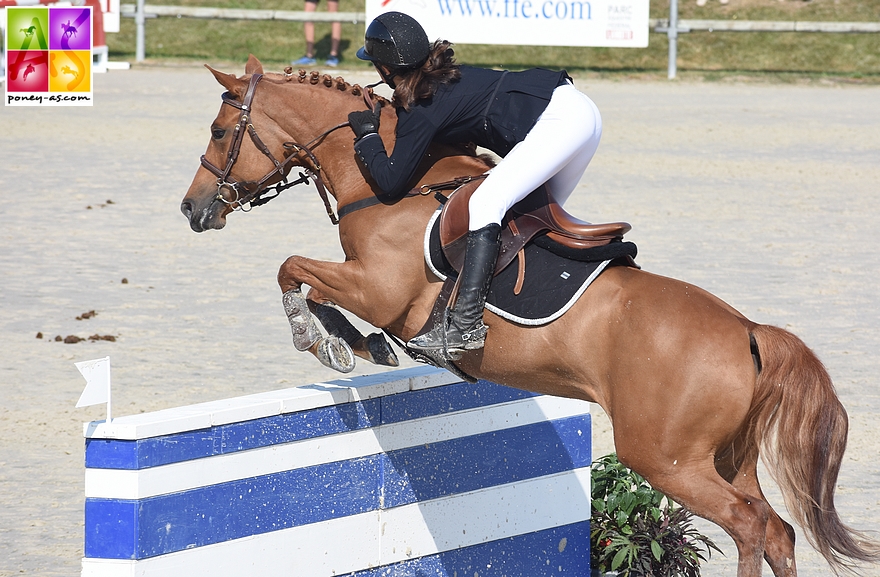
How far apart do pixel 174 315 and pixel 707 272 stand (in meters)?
4.29

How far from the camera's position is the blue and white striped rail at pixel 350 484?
3.22 metres

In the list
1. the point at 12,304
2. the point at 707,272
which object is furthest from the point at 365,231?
the point at 707,272

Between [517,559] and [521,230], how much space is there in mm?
1305

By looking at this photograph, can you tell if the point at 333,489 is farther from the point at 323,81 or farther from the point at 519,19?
the point at 519,19

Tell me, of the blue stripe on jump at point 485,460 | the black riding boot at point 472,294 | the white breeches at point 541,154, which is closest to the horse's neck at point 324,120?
the white breeches at point 541,154

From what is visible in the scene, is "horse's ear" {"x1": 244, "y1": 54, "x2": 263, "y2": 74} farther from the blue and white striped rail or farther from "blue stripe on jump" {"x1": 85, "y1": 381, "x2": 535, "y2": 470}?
"blue stripe on jump" {"x1": 85, "y1": 381, "x2": 535, "y2": 470}

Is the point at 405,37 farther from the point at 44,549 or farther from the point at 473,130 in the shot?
the point at 44,549

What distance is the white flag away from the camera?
3.27 meters

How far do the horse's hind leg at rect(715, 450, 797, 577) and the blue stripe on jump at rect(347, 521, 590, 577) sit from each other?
0.77 metres

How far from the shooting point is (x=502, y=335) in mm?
3826

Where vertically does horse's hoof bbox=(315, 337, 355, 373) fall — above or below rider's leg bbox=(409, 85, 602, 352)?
below

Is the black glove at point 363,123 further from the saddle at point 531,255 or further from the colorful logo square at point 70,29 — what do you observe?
the colorful logo square at point 70,29

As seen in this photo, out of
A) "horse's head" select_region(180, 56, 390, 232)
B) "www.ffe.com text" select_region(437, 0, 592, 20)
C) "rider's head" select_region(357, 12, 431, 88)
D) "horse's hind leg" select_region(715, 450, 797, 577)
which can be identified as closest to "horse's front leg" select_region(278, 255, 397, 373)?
"horse's head" select_region(180, 56, 390, 232)

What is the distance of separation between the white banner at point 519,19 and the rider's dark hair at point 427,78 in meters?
15.7
